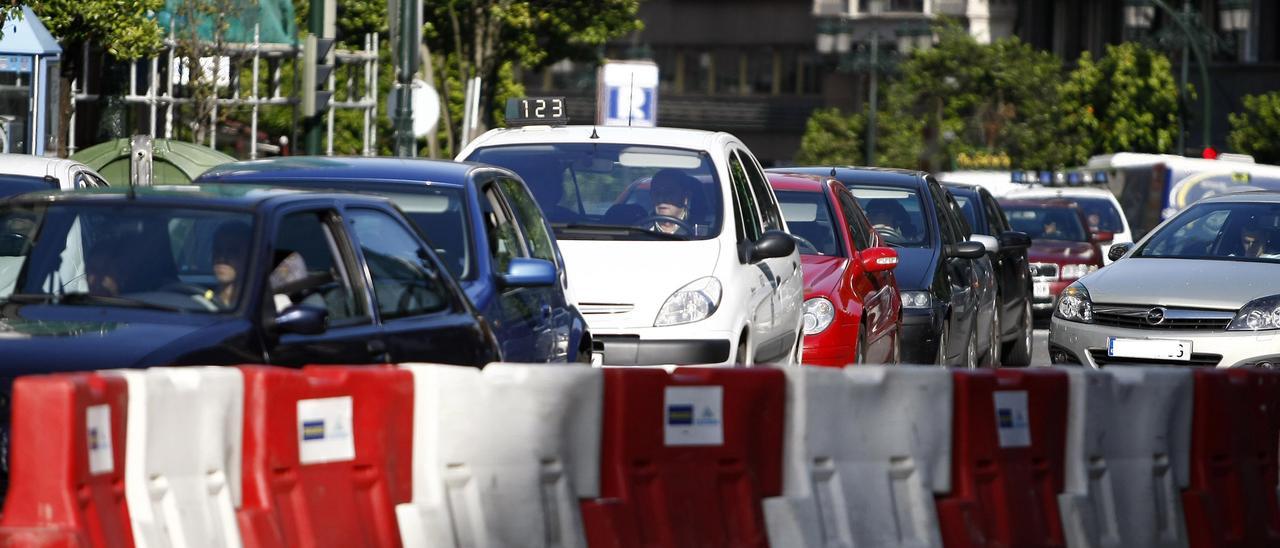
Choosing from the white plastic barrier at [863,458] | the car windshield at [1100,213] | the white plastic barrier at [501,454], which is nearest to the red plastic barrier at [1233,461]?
the white plastic barrier at [863,458]

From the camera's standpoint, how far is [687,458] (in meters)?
6.91

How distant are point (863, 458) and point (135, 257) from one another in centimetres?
242

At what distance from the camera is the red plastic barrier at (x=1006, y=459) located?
738 centimetres

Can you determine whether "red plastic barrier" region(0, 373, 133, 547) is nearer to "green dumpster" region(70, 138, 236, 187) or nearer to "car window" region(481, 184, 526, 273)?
"car window" region(481, 184, 526, 273)

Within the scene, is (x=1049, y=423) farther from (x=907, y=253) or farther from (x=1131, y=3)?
(x=1131, y=3)

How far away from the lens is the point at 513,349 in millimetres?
8852

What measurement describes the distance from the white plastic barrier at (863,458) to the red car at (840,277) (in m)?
5.55

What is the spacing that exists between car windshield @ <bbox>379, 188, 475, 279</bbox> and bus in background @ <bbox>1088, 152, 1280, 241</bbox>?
29.5m

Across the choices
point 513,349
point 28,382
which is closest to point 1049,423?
point 513,349

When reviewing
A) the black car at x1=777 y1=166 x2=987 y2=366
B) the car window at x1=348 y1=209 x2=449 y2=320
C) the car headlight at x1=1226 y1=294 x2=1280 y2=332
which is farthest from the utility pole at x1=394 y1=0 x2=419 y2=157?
the car window at x1=348 y1=209 x2=449 y2=320

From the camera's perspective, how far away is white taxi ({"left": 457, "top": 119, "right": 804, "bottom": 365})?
424 inches

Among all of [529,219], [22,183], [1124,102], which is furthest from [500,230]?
[1124,102]

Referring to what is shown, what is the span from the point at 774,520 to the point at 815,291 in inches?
243

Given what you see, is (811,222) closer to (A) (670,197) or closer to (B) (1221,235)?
(A) (670,197)
